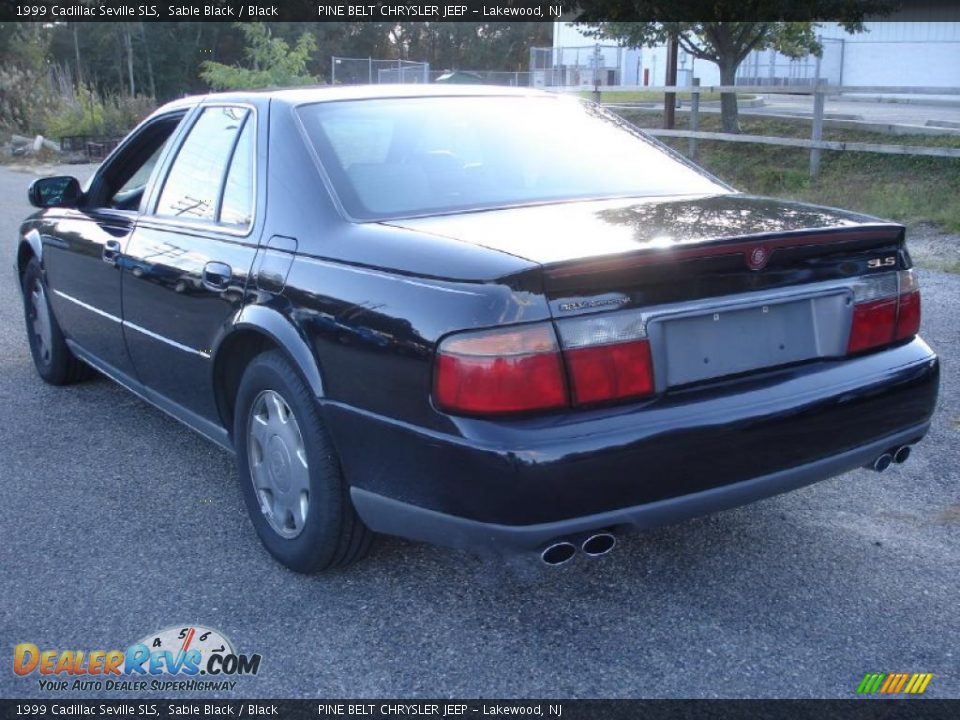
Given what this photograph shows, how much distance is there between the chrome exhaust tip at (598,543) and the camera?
2.73 m

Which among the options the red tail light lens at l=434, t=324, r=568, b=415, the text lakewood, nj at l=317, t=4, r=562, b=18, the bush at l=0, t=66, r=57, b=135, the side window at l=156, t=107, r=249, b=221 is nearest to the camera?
the red tail light lens at l=434, t=324, r=568, b=415

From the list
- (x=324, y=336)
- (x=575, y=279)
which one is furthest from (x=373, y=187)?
(x=575, y=279)

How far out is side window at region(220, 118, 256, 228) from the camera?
11.9 ft

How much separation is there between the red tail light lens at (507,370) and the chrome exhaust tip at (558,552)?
0.36 metres

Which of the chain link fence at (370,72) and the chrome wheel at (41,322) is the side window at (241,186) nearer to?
the chrome wheel at (41,322)

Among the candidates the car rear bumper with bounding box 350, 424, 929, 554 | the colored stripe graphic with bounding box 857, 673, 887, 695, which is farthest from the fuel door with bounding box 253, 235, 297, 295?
the colored stripe graphic with bounding box 857, 673, 887, 695

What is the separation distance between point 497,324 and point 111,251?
2492mm

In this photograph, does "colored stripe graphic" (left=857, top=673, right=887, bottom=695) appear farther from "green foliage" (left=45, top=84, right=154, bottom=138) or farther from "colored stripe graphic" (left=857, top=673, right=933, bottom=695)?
"green foliage" (left=45, top=84, right=154, bottom=138)

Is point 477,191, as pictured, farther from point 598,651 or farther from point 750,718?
point 750,718

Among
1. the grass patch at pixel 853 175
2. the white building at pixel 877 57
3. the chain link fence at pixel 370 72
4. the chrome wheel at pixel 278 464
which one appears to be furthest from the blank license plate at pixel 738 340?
the white building at pixel 877 57

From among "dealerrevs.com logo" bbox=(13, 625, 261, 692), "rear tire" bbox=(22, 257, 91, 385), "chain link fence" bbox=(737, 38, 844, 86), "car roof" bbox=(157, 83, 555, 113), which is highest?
"chain link fence" bbox=(737, 38, 844, 86)

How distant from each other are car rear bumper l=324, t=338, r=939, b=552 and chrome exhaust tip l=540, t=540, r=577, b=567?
0.05 m

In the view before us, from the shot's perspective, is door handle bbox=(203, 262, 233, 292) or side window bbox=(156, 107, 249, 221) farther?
side window bbox=(156, 107, 249, 221)

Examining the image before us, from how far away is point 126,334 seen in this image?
4.45m
